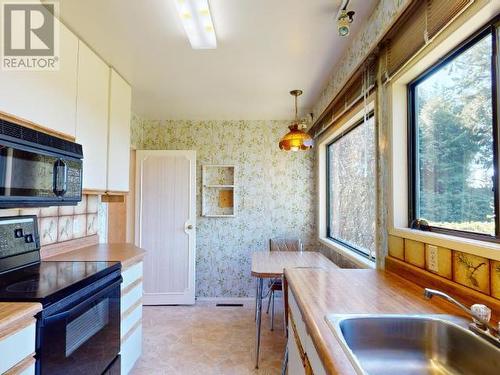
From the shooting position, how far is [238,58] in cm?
237

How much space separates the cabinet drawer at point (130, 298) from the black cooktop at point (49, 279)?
30cm

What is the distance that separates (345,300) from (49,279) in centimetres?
142

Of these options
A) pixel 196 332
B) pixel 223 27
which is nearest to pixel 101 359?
pixel 196 332

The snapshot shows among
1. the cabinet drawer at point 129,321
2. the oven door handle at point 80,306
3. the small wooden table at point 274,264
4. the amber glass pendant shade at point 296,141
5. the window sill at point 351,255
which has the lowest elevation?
the cabinet drawer at point 129,321

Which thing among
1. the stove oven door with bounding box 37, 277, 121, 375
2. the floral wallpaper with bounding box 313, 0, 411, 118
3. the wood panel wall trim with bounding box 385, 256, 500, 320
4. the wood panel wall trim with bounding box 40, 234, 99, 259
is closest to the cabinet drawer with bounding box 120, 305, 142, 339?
the stove oven door with bounding box 37, 277, 121, 375

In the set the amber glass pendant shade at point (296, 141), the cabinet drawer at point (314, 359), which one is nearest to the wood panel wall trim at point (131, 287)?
the cabinet drawer at point (314, 359)

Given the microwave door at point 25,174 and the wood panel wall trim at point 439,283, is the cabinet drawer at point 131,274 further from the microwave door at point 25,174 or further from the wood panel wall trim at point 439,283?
the wood panel wall trim at point 439,283

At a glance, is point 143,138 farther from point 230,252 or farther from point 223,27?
point 223,27

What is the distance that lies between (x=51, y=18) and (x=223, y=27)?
0.99m

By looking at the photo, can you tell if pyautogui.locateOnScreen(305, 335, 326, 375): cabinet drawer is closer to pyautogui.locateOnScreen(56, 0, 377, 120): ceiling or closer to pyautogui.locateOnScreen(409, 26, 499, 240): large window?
pyautogui.locateOnScreen(409, 26, 499, 240): large window

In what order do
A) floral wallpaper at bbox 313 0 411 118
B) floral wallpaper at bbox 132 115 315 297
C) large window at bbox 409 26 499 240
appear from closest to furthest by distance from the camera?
1. large window at bbox 409 26 499 240
2. floral wallpaper at bbox 313 0 411 118
3. floral wallpaper at bbox 132 115 315 297

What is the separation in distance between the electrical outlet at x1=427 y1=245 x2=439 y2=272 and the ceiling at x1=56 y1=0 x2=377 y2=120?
135 centimetres

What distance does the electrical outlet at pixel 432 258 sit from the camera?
1.34 m

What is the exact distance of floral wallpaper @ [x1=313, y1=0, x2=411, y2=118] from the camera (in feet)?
5.11
